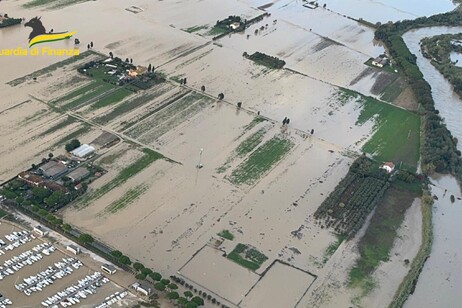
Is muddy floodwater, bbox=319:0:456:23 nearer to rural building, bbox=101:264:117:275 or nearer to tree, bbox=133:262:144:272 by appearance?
tree, bbox=133:262:144:272

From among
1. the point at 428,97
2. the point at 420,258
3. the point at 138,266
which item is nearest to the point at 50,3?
the point at 428,97

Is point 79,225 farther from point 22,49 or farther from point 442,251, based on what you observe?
point 22,49

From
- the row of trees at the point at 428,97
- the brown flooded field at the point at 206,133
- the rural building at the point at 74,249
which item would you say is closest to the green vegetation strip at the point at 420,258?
the brown flooded field at the point at 206,133

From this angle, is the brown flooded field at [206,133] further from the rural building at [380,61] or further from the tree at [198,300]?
the rural building at [380,61]

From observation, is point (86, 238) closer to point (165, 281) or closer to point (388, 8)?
point (165, 281)

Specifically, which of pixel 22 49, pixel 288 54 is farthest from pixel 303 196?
pixel 22 49

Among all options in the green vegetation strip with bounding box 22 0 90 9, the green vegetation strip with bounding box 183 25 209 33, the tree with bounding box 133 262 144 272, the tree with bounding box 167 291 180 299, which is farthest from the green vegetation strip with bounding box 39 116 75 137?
the green vegetation strip with bounding box 22 0 90 9
